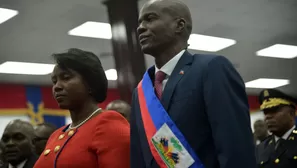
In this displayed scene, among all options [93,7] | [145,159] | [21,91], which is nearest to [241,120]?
[145,159]

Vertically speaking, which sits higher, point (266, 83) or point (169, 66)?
point (169, 66)

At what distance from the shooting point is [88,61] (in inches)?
81.6

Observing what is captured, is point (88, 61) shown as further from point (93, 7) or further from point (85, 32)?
point (85, 32)

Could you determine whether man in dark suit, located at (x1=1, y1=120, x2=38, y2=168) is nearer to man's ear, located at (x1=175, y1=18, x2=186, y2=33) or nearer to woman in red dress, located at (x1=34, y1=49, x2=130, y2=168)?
woman in red dress, located at (x1=34, y1=49, x2=130, y2=168)

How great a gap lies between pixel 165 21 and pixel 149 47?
0.11 m

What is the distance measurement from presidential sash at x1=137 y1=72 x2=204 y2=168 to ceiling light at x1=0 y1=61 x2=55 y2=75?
22.2 ft

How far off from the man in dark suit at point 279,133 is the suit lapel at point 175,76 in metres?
1.88

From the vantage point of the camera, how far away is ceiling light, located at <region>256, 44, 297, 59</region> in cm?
922

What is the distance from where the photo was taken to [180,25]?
1.76 m

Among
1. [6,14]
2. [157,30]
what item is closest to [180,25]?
[157,30]

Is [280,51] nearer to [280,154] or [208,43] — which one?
[208,43]

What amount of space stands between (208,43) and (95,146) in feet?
21.7

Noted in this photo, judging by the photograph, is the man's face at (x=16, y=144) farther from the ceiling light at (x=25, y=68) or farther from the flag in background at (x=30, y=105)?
the flag in background at (x=30, y=105)

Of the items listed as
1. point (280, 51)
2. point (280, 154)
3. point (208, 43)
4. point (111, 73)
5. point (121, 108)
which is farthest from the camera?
point (111, 73)
